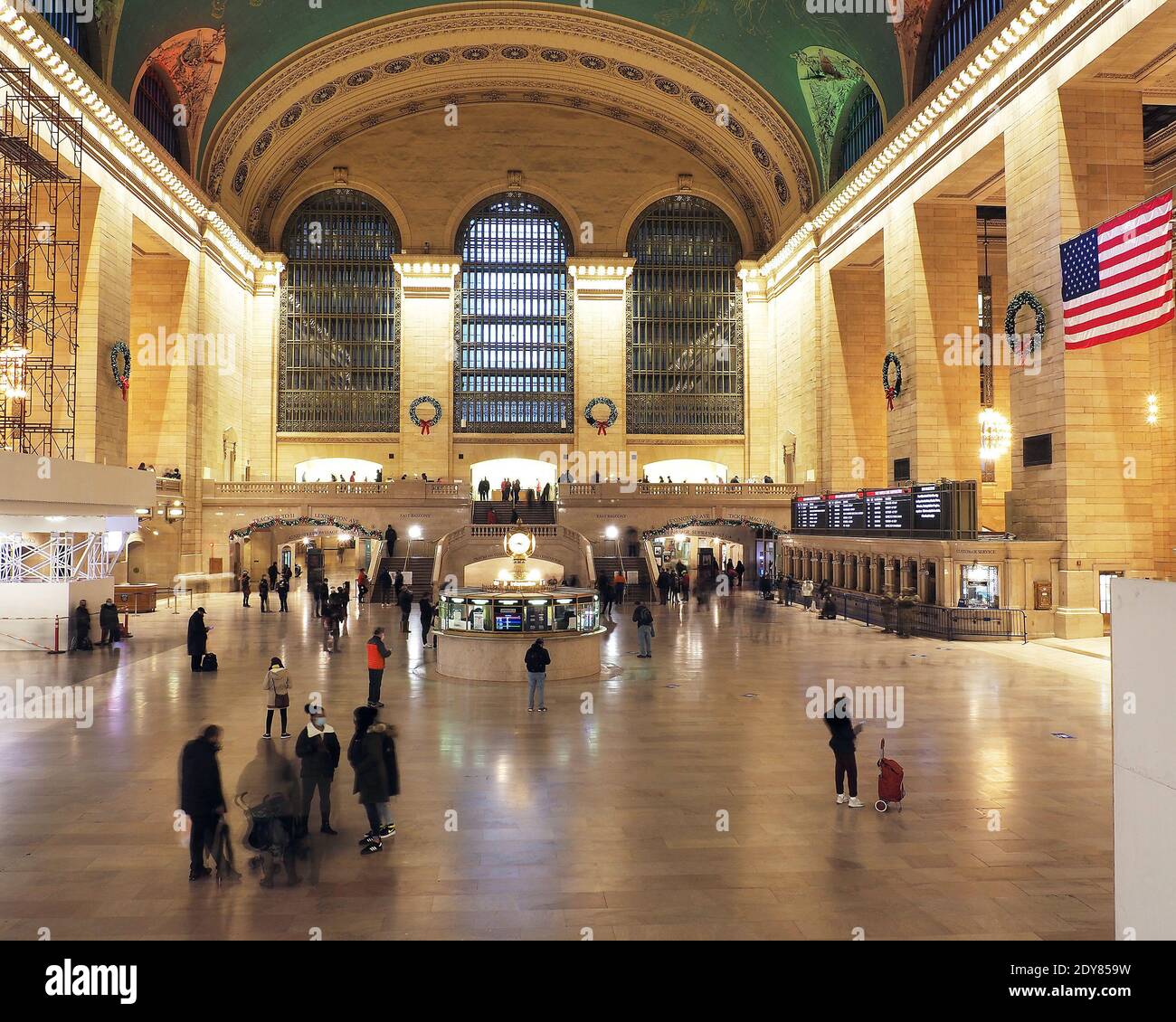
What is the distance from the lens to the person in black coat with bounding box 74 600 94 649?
1758cm

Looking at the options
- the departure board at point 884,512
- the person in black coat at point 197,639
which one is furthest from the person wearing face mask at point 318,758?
the departure board at point 884,512

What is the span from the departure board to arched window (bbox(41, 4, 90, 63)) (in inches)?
965

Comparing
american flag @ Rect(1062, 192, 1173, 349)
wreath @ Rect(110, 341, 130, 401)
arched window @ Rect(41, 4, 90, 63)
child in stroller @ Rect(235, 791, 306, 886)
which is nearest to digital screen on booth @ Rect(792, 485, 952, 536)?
american flag @ Rect(1062, 192, 1173, 349)

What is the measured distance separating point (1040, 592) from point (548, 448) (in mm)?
26019

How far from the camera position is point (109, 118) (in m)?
24.7

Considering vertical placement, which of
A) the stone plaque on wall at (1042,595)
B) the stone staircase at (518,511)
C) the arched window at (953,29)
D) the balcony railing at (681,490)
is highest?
the arched window at (953,29)

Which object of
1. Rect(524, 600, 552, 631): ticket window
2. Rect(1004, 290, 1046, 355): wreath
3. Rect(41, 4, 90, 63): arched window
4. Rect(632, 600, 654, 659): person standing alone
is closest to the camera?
Rect(524, 600, 552, 631): ticket window

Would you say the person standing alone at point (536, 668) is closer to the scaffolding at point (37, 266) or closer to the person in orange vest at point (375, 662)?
the person in orange vest at point (375, 662)

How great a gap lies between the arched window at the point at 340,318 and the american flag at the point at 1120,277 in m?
30.5

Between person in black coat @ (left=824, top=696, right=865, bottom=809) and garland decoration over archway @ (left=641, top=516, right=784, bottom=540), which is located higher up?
garland decoration over archway @ (left=641, top=516, right=784, bottom=540)

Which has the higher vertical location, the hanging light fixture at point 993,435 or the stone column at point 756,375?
the stone column at point 756,375

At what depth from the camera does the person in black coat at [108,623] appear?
18391 millimetres

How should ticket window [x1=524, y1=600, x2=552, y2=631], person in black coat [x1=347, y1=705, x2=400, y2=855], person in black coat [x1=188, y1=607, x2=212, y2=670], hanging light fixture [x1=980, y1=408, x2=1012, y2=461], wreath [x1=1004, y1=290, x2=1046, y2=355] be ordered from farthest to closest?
hanging light fixture [x1=980, y1=408, x2=1012, y2=461] → wreath [x1=1004, y1=290, x2=1046, y2=355] → person in black coat [x1=188, y1=607, x2=212, y2=670] → ticket window [x1=524, y1=600, x2=552, y2=631] → person in black coat [x1=347, y1=705, x2=400, y2=855]

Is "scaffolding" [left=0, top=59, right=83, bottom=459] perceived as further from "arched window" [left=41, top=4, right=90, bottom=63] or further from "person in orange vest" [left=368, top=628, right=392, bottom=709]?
"person in orange vest" [left=368, top=628, right=392, bottom=709]
